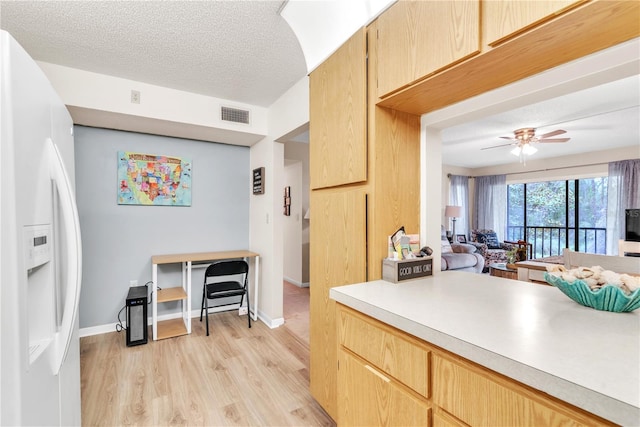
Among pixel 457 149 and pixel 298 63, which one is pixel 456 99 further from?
pixel 457 149

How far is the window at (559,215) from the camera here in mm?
5762

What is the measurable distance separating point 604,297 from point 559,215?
22.6 ft

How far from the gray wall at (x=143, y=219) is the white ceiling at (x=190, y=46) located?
2.68 feet

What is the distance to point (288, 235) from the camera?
5.34 meters

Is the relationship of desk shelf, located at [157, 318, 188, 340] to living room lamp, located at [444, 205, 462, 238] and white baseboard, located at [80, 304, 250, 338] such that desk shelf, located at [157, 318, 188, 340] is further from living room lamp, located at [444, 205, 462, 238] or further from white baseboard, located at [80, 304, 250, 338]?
living room lamp, located at [444, 205, 462, 238]

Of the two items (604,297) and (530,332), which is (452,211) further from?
(530,332)

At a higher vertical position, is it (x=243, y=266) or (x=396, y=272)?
(x=396, y=272)

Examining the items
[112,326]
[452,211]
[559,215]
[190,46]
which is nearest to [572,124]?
[452,211]

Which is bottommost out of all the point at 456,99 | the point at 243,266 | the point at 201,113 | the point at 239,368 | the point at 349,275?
the point at 239,368

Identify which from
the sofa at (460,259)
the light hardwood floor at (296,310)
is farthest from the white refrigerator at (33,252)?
the sofa at (460,259)

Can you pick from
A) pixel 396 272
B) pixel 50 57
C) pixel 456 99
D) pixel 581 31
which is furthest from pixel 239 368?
pixel 50 57

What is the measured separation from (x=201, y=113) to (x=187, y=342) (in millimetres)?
2293

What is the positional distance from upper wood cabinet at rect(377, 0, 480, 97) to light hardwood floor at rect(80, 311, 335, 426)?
1984 mm

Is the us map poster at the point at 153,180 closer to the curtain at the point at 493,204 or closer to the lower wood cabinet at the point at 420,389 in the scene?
the lower wood cabinet at the point at 420,389
